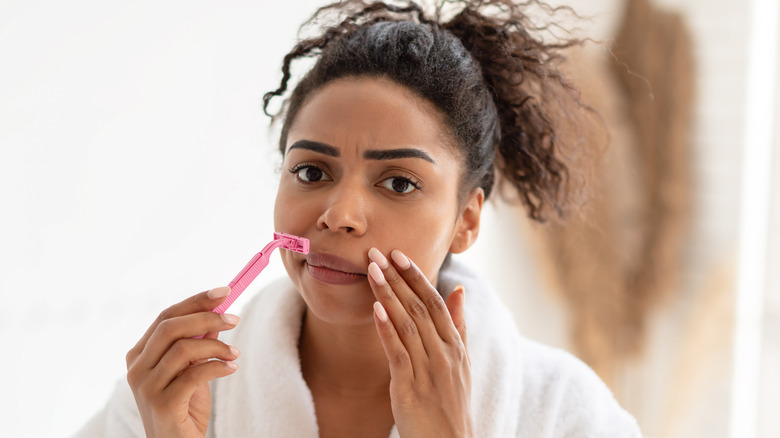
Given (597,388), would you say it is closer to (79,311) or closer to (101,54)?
(79,311)

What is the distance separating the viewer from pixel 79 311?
137cm

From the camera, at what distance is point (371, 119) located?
0.99 meters

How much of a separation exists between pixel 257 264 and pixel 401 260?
0.57 ft

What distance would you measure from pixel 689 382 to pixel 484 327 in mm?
1251

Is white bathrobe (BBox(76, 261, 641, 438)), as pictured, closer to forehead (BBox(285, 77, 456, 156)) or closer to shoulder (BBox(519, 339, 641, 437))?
shoulder (BBox(519, 339, 641, 437))

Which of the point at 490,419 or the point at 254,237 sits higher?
the point at 254,237

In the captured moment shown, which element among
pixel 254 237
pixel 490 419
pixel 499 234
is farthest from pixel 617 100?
pixel 490 419

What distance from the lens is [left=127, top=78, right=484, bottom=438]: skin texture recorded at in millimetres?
896

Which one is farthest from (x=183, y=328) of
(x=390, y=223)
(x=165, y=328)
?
(x=390, y=223)

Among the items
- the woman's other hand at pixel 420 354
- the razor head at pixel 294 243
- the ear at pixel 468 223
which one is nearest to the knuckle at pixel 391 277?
the woman's other hand at pixel 420 354

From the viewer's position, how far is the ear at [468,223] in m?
1.14

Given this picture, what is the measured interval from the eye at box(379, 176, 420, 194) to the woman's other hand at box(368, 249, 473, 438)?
0.11m

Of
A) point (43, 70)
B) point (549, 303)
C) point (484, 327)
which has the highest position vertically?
point (43, 70)

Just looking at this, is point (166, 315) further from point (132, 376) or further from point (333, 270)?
point (333, 270)
